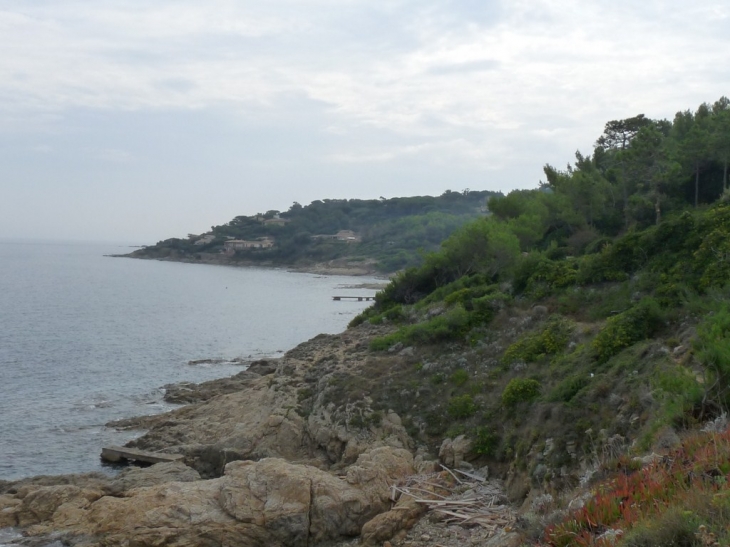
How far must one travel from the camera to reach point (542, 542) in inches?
302

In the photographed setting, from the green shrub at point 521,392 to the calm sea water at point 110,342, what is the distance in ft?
47.4

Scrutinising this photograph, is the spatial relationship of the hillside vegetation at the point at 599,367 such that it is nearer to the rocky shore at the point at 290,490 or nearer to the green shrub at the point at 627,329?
the green shrub at the point at 627,329

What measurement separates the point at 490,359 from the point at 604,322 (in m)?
3.50

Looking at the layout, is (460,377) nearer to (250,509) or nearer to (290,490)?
(290,490)

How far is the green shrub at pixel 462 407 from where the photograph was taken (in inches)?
727

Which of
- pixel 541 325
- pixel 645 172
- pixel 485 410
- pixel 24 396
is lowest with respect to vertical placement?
pixel 24 396

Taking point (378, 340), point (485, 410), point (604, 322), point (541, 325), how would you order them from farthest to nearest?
point (378, 340) < point (541, 325) < point (604, 322) < point (485, 410)

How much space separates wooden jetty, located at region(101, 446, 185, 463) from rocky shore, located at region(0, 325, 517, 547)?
19.8 inches

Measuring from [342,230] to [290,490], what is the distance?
157 metres

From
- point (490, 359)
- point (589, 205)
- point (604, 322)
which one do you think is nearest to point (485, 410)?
point (490, 359)

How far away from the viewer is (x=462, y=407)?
18.7m

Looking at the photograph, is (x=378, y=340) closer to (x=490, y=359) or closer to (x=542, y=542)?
(x=490, y=359)

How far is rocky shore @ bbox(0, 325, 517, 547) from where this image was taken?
14.4 meters

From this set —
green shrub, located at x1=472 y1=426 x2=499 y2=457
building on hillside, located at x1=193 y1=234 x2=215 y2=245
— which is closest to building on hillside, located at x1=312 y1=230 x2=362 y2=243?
building on hillside, located at x1=193 y1=234 x2=215 y2=245
